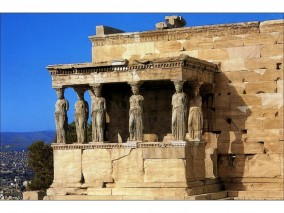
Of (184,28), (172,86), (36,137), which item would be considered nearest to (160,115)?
(172,86)

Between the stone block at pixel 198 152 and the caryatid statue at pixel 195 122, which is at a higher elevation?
the caryatid statue at pixel 195 122

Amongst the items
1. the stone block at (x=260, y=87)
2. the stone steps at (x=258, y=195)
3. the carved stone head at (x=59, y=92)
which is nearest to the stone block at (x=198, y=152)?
the stone steps at (x=258, y=195)

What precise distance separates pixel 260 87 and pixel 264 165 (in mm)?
1920

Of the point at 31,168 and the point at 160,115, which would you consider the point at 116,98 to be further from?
the point at 31,168

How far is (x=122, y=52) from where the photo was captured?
1000 inches

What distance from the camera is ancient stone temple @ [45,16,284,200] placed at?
22547 mm

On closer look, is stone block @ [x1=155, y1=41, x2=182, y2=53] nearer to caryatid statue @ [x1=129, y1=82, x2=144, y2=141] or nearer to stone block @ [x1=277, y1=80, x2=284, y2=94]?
caryatid statue @ [x1=129, y1=82, x2=144, y2=141]

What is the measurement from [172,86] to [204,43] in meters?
1.36

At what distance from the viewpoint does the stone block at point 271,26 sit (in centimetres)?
2350

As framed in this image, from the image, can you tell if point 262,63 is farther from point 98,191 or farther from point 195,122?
point 98,191

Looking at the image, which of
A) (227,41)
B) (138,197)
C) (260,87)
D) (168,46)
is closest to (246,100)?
(260,87)

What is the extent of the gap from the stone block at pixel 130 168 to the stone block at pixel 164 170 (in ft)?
0.52

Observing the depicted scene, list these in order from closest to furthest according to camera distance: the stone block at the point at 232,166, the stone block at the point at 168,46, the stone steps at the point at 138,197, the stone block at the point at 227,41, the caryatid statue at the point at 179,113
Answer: the stone steps at the point at 138,197
the caryatid statue at the point at 179,113
the stone block at the point at 232,166
the stone block at the point at 227,41
the stone block at the point at 168,46

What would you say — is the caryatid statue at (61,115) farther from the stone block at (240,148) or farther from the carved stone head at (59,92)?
the stone block at (240,148)
